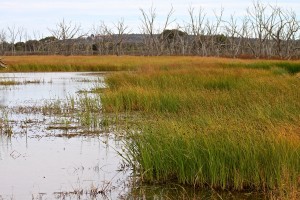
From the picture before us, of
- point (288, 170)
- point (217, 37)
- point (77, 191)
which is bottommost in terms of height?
point (77, 191)

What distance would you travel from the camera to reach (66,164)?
25.1ft

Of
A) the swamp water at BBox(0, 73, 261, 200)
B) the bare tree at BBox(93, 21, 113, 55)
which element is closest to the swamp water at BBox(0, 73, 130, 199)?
the swamp water at BBox(0, 73, 261, 200)

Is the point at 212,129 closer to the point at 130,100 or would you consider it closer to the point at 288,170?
the point at 288,170

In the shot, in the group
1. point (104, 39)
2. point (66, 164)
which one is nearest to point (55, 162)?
point (66, 164)

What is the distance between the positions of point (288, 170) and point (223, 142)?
918 millimetres

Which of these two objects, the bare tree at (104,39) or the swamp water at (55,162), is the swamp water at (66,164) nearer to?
the swamp water at (55,162)

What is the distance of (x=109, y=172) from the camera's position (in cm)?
711

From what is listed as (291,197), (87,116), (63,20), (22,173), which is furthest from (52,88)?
(63,20)

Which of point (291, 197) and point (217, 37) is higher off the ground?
point (217, 37)

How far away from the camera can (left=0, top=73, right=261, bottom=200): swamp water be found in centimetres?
606

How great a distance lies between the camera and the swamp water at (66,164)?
6.06 metres

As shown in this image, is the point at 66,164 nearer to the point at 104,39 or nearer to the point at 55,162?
the point at 55,162

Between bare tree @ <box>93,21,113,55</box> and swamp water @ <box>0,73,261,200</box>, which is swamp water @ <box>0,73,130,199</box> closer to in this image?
swamp water @ <box>0,73,261,200</box>

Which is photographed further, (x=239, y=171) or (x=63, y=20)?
(x=63, y=20)
